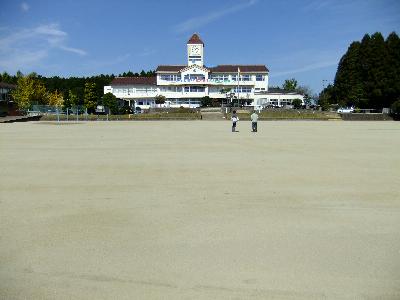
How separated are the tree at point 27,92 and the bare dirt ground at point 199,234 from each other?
62124mm

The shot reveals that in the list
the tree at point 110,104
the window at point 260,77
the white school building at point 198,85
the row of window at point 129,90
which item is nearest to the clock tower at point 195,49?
the white school building at point 198,85

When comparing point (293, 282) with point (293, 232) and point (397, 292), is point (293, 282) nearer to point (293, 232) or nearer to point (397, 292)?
point (397, 292)

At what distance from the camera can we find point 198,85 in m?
72.8

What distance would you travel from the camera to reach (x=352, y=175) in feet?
27.8

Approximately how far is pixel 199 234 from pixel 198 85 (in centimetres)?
6946

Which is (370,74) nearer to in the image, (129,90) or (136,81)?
(136,81)

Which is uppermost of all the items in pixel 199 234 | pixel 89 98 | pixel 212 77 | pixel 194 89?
pixel 212 77

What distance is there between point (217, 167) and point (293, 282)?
6.40 metres

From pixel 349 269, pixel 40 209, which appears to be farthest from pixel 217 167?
pixel 349 269

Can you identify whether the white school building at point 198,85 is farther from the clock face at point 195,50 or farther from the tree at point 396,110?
the tree at point 396,110

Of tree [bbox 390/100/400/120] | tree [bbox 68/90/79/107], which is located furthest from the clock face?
tree [bbox 390/100/400/120]

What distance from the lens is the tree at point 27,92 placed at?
66375 mm

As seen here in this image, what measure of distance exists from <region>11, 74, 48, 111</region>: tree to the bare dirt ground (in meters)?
62.1

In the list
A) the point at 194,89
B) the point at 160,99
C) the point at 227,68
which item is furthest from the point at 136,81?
the point at 227,68
